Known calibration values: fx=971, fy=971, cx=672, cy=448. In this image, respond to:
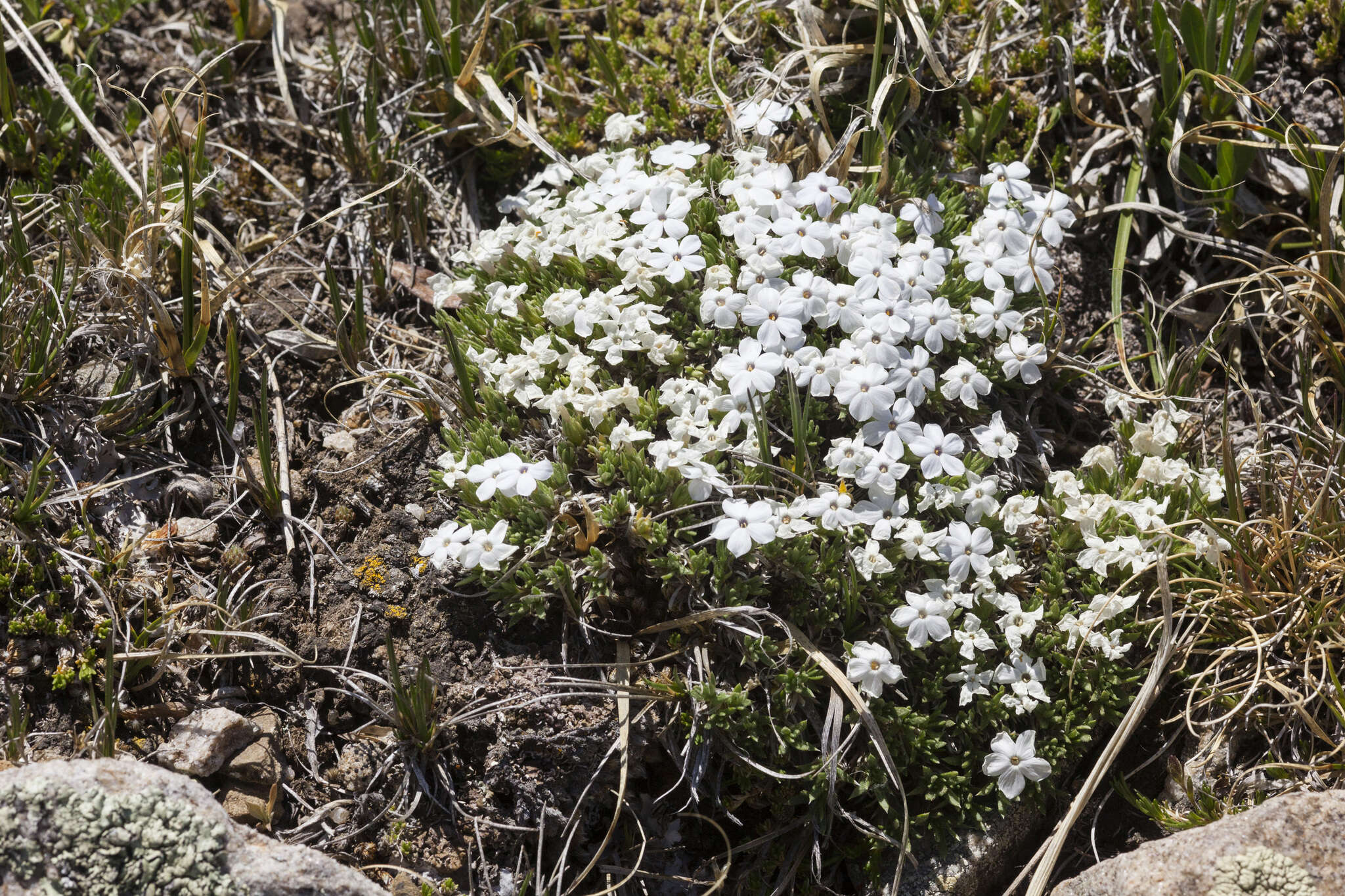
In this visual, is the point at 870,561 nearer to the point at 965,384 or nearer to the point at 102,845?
the point at 965,384

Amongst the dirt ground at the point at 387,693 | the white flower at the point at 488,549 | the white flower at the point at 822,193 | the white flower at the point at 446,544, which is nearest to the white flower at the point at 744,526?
the dirt ground at the point at 387,693

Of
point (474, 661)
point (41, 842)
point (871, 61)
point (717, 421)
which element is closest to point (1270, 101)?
point (871, 61)

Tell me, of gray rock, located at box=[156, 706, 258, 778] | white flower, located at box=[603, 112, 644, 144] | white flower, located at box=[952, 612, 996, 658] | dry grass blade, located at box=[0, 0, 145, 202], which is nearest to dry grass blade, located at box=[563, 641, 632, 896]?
white flower, located at box=[952, 612, 996, 658]

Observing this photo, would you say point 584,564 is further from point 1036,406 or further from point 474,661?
point 1036,406

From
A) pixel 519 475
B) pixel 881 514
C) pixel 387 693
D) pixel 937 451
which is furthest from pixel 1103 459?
pixel 387 693

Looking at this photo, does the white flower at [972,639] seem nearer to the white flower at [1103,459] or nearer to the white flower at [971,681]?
the white flower at [971,681]

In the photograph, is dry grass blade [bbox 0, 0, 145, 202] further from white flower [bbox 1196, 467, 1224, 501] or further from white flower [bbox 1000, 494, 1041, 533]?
white flower [bbox 1196, 467, 1224, 501]
